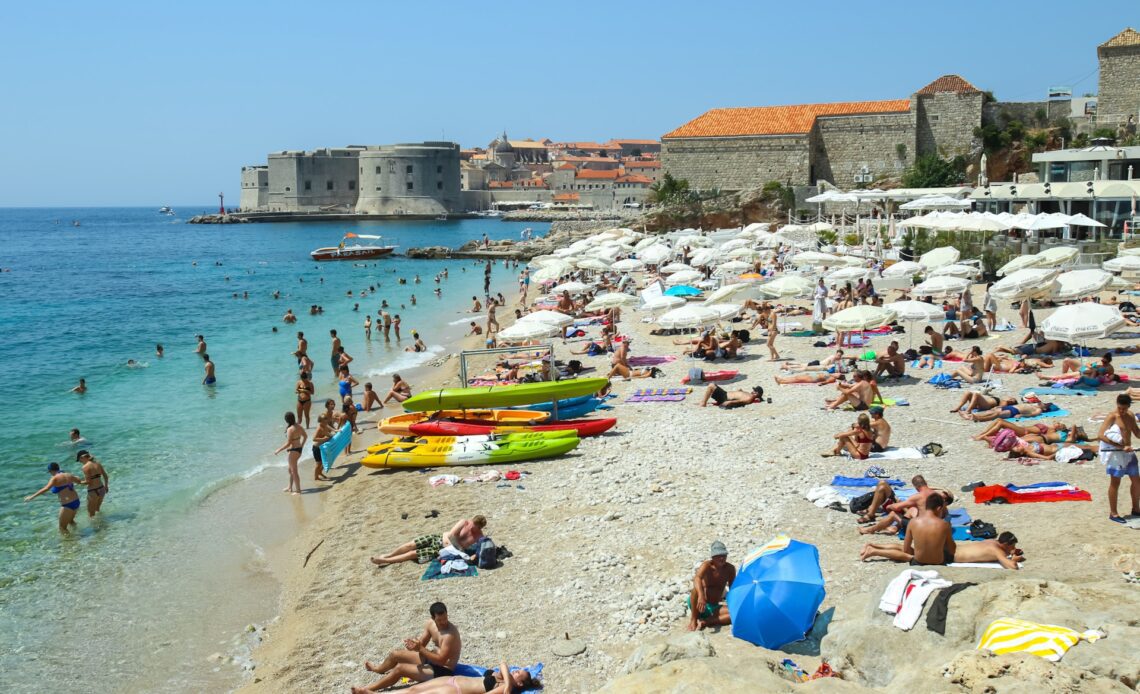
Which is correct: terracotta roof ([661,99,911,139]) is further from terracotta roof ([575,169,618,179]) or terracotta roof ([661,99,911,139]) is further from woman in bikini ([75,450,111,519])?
terracotta roof ([575,169,618,179])

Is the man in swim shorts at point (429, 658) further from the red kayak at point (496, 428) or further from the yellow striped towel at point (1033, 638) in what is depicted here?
the red kayak at point (496, 428)

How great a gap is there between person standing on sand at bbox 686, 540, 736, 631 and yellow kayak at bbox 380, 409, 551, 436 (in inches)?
246

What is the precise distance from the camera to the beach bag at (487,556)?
8.47 meters

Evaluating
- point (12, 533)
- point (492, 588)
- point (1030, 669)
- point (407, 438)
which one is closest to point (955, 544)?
point (1030, 669)

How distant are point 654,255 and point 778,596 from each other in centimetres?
2252

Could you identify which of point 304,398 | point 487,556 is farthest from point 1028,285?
point 304,398

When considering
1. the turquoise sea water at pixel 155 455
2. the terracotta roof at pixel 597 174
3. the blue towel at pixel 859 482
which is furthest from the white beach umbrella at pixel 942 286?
the terracotta roof at pixel 597 174

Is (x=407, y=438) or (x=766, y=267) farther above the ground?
(x=766, y=267)

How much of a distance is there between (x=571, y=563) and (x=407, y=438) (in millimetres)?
5030

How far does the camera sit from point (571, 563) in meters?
8.29

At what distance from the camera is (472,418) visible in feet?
42.8

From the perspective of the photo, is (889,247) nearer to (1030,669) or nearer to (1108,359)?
(1108,359)

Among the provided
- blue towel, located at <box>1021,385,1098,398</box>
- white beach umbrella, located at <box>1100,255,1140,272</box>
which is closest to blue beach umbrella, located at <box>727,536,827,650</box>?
blue towel, located at <box>1021,385,1098,398</box>

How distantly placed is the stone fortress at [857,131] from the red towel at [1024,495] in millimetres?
35887
